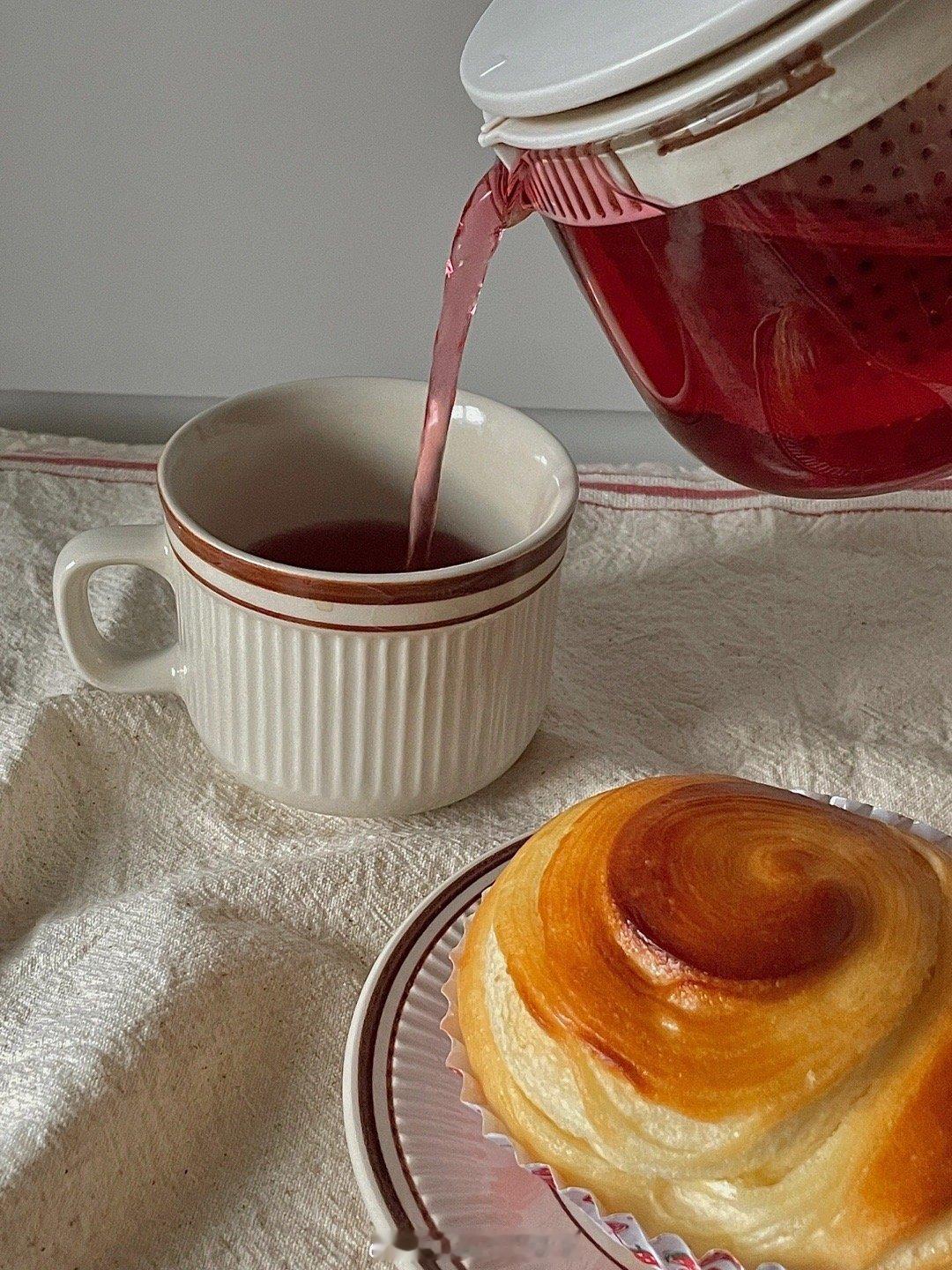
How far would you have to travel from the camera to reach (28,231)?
2.84ft

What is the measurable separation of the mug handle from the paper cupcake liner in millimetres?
265

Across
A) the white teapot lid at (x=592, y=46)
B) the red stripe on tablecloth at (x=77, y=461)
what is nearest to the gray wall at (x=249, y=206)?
the red stripe on tablecloth at (x=77, y=461)

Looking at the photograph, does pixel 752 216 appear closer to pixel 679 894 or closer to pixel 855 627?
pixel 679 894

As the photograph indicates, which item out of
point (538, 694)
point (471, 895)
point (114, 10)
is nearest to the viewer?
point (471, 895)

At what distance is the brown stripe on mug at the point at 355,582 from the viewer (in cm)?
57

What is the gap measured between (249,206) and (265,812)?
403mm

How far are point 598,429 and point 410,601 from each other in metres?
0.43

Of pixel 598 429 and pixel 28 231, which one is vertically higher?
pixel 28 231

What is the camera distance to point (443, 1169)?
17.4 inches

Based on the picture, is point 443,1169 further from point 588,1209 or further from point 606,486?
point 606,486

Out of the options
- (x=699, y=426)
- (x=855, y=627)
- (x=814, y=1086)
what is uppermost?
(x=699, y=426)

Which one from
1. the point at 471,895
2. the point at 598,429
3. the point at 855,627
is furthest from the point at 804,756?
the point at 598,429

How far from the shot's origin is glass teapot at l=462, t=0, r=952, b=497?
0.29 m

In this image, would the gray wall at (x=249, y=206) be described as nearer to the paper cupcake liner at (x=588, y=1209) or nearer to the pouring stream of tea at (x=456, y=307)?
the pouring stream of tea at (x=456, y=307)
